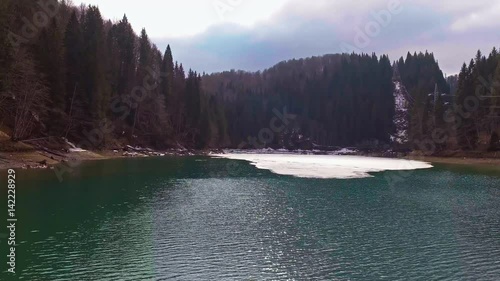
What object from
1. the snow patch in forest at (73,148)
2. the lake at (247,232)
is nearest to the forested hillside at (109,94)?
the snow patch in forest at (73,148)

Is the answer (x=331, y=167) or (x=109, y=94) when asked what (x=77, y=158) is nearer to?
(x=109, y=94)

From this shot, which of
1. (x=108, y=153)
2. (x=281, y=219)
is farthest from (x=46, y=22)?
→ (x=281, y=219)

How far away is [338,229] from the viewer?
28016 millimetres

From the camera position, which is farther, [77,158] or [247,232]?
[77,158]

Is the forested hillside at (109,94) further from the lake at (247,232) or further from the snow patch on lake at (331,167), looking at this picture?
the snow patch on lake at (331,167)

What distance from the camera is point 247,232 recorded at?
2647 cm

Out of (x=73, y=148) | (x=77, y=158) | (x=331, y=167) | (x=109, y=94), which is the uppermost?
(x=109, y=94)

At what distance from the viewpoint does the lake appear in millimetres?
19266

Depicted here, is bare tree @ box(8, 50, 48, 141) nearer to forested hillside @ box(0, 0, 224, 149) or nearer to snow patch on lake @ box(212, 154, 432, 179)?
forested hillside @ box(0, 0, 224, 149)

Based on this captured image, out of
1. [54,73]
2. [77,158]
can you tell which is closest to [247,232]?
[77,158]

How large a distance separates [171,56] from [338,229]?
475ft

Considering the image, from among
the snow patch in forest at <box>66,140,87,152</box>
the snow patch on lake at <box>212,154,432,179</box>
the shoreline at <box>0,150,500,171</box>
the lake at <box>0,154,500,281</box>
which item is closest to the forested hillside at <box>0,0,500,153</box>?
the snow patch in forest at <box>66,140,87,152</box>

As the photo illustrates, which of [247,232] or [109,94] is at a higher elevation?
[109,94]

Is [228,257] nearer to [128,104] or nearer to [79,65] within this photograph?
[79,65]
